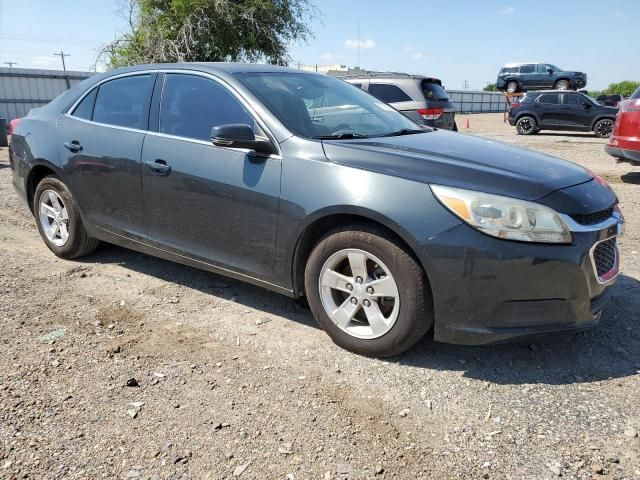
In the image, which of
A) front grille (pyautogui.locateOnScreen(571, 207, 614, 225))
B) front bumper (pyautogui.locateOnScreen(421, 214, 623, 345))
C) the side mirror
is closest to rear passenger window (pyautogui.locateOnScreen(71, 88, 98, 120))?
the side mirror

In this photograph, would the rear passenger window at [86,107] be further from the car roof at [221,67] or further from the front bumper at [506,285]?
the front bumper at [506,285]

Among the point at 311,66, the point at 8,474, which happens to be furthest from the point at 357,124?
the point at 311,66

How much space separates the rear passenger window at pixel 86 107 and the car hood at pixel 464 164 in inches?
89.8

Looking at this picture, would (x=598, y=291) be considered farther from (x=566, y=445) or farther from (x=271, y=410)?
(x=271, y=410)

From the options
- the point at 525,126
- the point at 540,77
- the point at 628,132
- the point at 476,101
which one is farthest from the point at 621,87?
the point at 628,132

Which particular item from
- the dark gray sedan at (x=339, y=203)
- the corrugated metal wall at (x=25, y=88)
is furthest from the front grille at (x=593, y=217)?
the corrugated metal wall at (x=25, y=88)

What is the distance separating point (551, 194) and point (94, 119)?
11.3 feet

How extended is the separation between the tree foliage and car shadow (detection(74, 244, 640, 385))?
1845 centimetres

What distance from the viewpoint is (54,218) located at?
15.4 ft

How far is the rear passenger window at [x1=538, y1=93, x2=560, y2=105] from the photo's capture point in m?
19.0

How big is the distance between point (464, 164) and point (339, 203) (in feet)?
2.32

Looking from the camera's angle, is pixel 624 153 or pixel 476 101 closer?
pixel 624 153

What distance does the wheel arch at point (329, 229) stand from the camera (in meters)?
2.78

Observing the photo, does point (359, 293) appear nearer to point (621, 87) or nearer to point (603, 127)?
point (603, 127)
